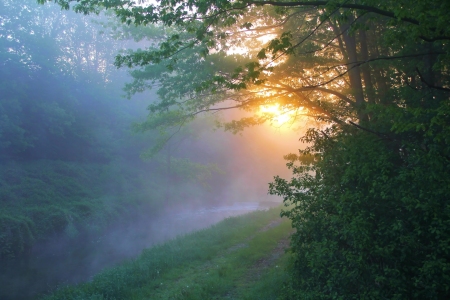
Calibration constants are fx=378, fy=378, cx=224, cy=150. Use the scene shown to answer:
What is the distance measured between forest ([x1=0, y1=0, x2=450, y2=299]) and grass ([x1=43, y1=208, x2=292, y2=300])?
11.1 inches

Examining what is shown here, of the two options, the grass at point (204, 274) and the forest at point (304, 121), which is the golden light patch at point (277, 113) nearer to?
the forest at point (304, 121)

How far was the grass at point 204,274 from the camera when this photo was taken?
8.07 metres

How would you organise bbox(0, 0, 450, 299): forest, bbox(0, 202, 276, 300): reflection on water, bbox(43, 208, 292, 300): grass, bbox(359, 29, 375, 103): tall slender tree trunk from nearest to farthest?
bbox(0, 0, 450, 299): forest, bbox(43, 208, 292, 300): grass, bbox(359, 29, 375, 103): tall slender tree trunk, bbox(0, 202, 276, 300): reflection on water

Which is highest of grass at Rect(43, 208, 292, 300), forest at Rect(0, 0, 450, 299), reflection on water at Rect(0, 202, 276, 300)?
forest at Rect(0, 0, 450, 299)

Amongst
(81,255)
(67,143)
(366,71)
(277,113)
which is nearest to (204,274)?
(277,113)

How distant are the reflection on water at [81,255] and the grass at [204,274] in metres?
3.76

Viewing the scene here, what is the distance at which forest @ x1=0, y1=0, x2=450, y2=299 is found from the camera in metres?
4.82

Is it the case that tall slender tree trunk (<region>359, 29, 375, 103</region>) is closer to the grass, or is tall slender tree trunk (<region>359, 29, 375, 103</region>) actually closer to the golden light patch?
the golden light patch

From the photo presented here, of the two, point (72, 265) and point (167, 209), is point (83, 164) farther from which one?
point (72, 265)

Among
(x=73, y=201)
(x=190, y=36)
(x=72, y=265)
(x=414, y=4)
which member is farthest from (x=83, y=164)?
(x=414, y=4)

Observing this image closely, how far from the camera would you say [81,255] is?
1881 cm

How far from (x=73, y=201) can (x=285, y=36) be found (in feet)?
75.3

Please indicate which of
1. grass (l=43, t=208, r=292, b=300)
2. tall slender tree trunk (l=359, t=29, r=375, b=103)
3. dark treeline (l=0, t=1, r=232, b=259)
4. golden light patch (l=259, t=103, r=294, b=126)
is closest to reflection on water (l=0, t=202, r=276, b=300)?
dark treeline (l=0, t=1, r=232, b=259)

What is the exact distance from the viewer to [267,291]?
296 inches
